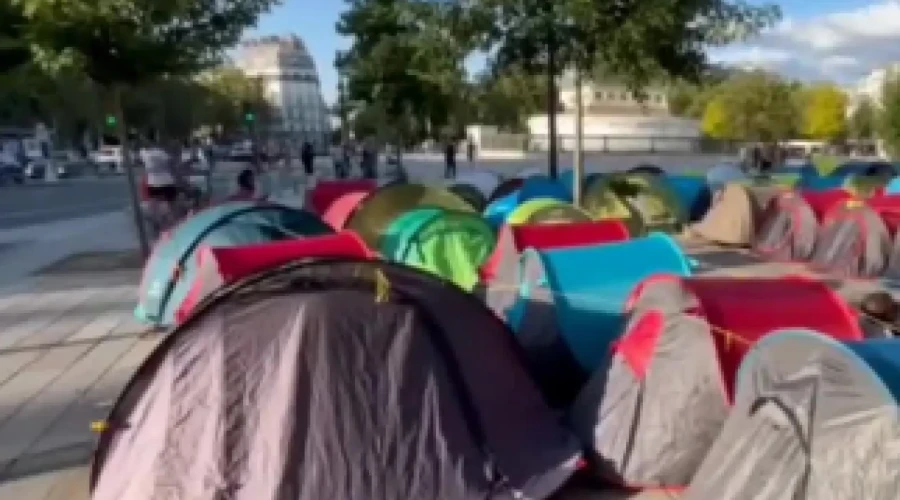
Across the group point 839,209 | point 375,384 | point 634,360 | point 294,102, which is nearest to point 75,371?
point 375,384

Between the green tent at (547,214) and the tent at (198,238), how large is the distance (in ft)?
8.57

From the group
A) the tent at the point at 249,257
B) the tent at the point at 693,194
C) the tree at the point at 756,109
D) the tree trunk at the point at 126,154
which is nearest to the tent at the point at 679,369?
the tent at the point at 249,257

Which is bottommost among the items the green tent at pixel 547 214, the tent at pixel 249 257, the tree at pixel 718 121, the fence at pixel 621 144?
the fence at pixel 621 144

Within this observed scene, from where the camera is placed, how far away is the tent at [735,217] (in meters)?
18.1

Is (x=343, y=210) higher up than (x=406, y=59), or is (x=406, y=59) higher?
(x=406, y=59)

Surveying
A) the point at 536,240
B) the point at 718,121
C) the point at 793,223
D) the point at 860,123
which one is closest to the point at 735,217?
the point at 793,223

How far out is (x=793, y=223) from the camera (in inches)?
661

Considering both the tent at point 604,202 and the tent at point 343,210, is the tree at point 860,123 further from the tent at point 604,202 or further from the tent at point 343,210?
the tent at point 343,210

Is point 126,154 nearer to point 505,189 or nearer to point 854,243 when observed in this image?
point 505,189

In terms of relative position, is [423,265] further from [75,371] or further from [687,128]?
[687,128]

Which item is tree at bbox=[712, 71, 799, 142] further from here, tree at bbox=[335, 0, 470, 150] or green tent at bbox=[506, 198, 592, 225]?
green tent at bbox=[506, 198, 592, 225]

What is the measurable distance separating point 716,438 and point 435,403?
5.18 feet

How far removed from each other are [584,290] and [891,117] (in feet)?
136

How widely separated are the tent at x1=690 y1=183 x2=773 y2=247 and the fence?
44814 millimetres
